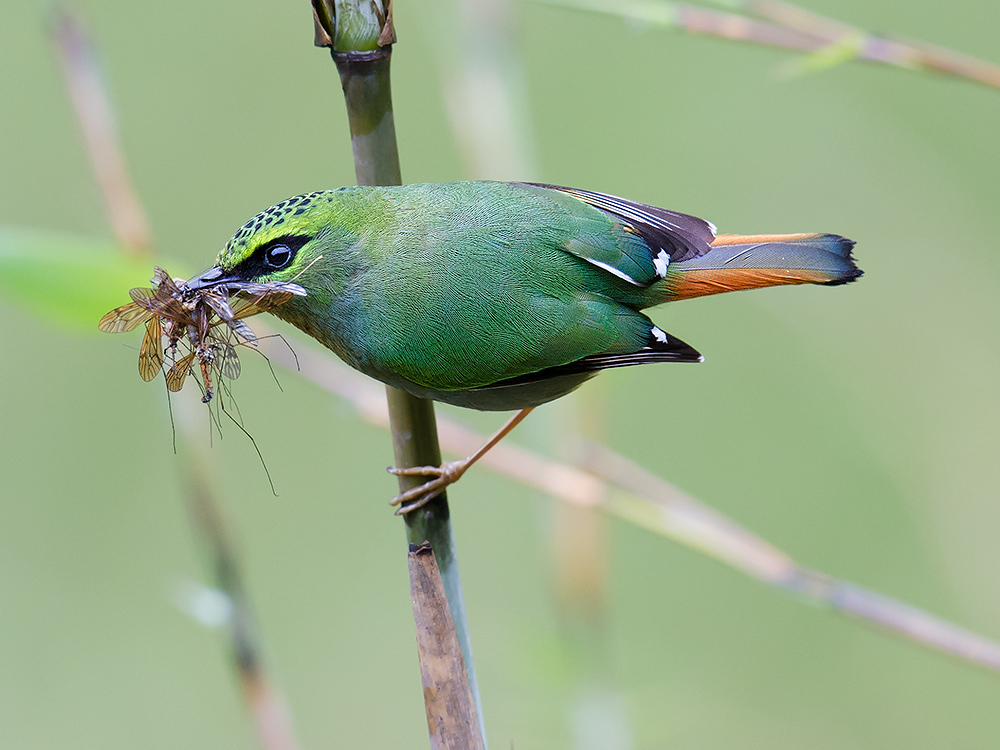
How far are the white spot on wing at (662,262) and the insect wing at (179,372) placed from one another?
2.44 ft

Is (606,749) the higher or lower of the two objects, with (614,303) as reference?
lower

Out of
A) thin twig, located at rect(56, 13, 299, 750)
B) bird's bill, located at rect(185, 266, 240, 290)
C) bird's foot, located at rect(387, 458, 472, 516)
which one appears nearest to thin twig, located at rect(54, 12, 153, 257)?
thin twig, located at rect(56, 13, 299, 750)

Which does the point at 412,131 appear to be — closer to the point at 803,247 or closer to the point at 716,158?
the point at 716,158

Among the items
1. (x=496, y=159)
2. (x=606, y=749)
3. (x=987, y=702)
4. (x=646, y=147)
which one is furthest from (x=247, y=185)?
(x=987, y=702)

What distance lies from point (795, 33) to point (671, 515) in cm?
79

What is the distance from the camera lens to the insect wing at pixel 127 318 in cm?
140

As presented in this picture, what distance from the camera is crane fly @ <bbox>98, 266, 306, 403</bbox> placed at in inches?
54.7

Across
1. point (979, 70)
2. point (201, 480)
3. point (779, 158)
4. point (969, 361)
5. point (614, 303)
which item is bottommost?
point (969, 361)

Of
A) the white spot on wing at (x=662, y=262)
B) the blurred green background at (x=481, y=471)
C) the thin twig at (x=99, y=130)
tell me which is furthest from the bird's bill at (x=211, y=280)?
the blurred green background at (x=481, y=471)

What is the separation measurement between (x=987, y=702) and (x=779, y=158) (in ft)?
6.52

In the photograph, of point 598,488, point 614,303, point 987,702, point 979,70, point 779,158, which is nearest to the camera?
point 979,70

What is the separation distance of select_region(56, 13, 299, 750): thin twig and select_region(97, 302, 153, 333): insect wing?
0.97 ft

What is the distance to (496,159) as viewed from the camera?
6.66ft

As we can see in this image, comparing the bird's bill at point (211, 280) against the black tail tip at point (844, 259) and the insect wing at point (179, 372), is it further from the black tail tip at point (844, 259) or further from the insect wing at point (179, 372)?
the black tail tip at point (844, 259)
